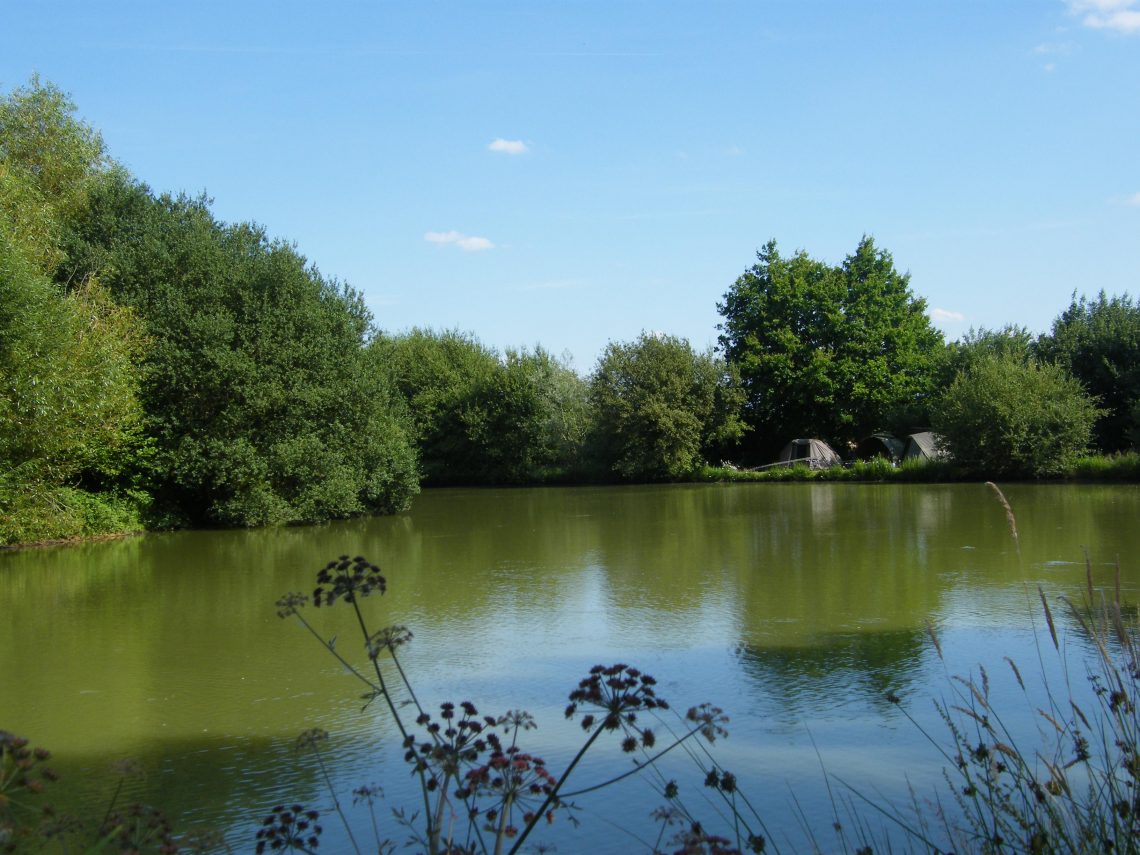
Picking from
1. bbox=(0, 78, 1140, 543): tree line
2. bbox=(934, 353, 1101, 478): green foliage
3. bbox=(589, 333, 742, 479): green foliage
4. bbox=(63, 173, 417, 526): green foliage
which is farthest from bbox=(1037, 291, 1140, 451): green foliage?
bbox=(63, 173, 417, 526): green foliage

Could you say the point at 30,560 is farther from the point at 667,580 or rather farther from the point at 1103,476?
the point at 1103,476

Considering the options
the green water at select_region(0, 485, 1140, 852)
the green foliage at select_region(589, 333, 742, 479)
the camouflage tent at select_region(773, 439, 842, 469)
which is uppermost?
the green foliage at select_region(589, 333, 742, 479)

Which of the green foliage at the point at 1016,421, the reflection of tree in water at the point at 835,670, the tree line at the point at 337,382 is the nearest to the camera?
the reflection of tree in water at the point at 835,670

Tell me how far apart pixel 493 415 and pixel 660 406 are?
24.7 feet

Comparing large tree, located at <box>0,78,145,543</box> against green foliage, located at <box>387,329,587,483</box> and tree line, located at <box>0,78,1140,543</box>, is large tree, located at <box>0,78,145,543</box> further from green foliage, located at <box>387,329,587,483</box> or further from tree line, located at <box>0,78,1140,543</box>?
green foliage, located at <box>387,329,587,483</box>

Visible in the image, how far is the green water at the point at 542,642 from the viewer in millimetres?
4988

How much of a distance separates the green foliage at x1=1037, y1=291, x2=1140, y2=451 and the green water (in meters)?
16.7

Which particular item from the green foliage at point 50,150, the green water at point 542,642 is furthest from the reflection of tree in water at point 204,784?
the green foliage at point 50,150

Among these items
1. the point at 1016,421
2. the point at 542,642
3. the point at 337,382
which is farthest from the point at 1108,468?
the point at 542,642

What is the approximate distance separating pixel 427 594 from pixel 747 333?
30353 millimetres

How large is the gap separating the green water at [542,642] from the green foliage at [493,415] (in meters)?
21.9

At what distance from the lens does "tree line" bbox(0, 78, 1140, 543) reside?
53.0 ft

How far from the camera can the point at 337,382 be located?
20703 millimetres

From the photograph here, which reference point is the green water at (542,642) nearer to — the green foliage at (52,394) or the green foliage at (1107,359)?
the green foliage at (52,394)
